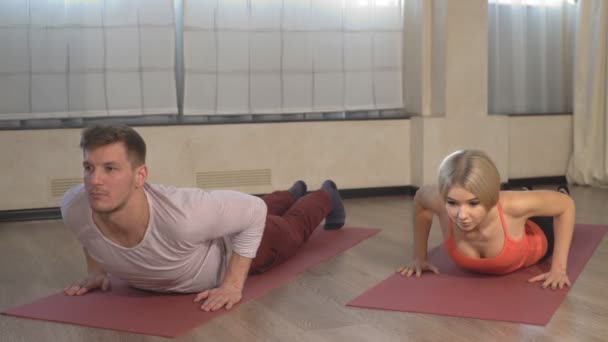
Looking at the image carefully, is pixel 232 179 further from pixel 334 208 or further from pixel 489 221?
pixel 489 221

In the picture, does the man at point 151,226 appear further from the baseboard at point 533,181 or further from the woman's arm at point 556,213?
the baseboard at point 533,181

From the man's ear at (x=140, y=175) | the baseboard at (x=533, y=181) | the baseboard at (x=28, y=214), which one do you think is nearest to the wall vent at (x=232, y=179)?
the baseboard at (x=28, y=214)

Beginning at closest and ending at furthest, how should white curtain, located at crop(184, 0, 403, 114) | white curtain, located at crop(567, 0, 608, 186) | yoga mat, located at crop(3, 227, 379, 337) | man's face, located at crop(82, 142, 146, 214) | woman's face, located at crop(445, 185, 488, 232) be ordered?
1. man's face, located at crop(82, 142, 146, 214)
2. yoga mat, located at crop(3, 227, 379, 337)
3. woman's face, located at crop(445, 185, 488, 232)
4. white curtain, located at crop(184, 0, 403, 114)
5. white curtain, located at crop(567, 0, 608, 186)

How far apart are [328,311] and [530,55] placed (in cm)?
384

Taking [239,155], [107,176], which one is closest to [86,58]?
[239,155]

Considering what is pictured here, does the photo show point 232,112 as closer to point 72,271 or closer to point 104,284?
point 72,271

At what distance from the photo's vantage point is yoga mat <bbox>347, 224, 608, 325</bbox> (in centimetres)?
235

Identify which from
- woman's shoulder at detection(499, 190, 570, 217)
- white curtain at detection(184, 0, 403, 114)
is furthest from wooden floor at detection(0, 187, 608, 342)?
white curtain at detection(184, 0, 403, 114)

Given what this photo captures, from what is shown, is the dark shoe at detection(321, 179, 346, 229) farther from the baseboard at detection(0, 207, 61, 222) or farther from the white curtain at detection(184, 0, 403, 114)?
the baseboard at detection(0, 207, 61, 222)

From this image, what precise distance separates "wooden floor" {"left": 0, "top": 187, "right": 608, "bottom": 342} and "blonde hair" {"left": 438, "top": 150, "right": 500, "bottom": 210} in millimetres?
410

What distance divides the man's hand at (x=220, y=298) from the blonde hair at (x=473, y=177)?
775mm

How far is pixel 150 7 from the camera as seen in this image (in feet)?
15.3

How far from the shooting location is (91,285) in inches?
105

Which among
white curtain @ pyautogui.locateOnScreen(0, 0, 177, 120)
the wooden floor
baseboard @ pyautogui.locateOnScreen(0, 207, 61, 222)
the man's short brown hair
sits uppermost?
white curtain @ pyautogui.locateOnScreen(0, 0, 177, 120)
